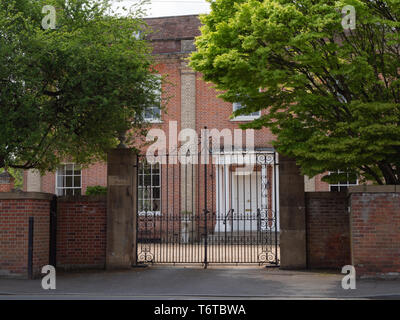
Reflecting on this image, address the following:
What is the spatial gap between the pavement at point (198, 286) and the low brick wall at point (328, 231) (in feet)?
2.45

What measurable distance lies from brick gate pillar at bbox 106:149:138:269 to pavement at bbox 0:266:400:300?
509 millimetres

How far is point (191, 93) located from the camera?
22812 millimetres

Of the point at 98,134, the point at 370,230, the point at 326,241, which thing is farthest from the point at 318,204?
the point at 98,134

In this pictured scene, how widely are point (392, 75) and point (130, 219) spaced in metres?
7.05

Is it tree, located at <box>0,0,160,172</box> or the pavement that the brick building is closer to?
tree, located at <box>0,0,160,172</box>

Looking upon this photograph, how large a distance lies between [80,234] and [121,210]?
3.87 feet

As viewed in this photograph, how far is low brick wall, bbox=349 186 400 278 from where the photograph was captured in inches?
428

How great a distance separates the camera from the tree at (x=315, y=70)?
10.5m

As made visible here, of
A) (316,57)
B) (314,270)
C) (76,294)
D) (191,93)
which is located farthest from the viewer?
(191,93)

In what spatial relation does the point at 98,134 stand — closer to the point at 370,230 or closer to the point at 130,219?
the point at 130,219
